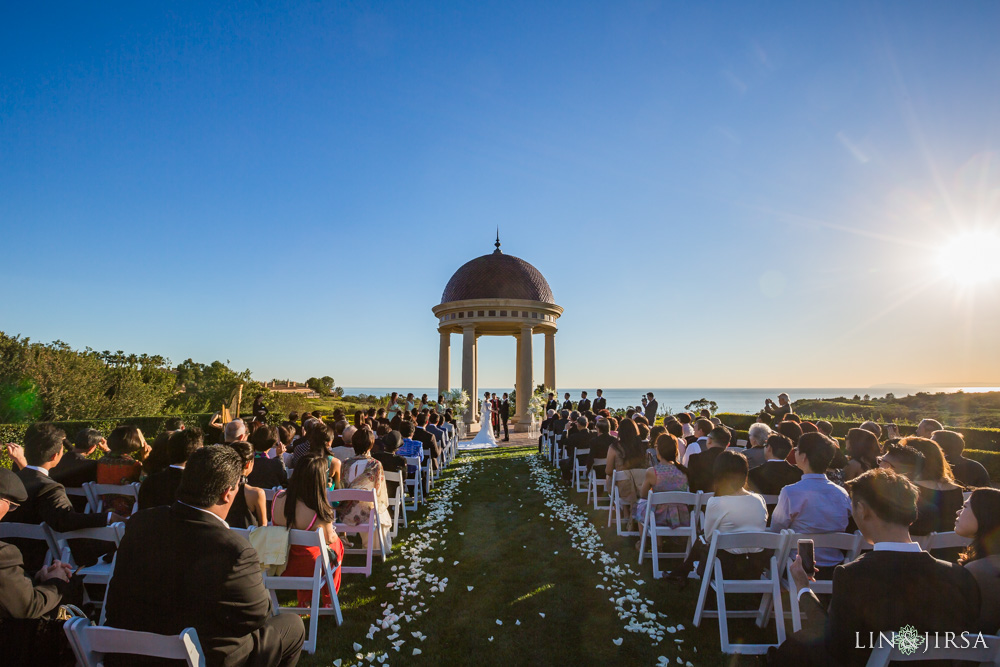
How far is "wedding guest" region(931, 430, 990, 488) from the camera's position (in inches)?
231

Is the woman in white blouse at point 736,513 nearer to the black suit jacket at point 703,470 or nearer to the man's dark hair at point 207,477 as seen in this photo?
the black suit jacket at point 703,470

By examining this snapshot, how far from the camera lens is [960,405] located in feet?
72.2

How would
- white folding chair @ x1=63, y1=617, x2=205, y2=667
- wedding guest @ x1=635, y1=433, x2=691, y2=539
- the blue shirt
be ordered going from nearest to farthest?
white folding chair @ x1=63, y1=617, x2=205, y2=667, the blue shirt, wedding guest @ x1=635, y1=433, x2=691, y2=539

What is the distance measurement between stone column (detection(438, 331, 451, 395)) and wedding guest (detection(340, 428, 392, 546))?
20.1m

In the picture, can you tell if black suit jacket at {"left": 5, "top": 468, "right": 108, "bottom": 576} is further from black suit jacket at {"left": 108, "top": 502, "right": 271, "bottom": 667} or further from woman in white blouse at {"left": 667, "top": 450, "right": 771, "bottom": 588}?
woman in white blouse at {"left": 667, "top": 450, "right": 771, "bottom": 588}

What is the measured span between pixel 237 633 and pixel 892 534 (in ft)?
13.2

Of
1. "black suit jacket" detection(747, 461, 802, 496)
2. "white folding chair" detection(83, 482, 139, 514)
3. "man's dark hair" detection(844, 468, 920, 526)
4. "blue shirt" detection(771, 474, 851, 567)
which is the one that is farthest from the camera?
"black suit jacket" detection(747, 461, 802, 496)

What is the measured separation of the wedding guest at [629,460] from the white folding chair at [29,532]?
22.5 feet

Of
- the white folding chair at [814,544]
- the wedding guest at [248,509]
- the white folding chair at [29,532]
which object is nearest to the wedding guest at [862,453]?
the white folding chair at [814,544]

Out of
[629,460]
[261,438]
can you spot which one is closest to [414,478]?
A: [261,438]

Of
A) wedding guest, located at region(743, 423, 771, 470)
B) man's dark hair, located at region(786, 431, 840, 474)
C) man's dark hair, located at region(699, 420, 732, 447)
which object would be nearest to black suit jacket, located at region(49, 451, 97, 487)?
man's dark hair, located at region(699, 420, 732, 447)

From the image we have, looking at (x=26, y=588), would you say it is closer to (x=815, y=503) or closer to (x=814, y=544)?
(x=814, y=544)

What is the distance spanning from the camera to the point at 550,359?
96.0ft

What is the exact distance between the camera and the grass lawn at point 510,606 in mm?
A: 4609
